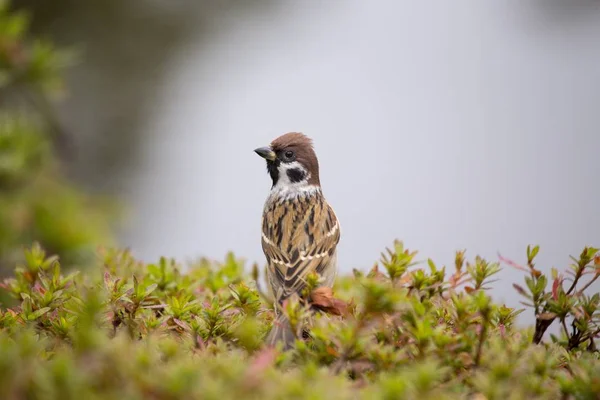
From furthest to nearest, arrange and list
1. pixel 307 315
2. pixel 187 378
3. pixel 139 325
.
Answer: pixel 139 325
pixel 307 315
pixel 187 378

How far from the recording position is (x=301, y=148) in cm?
465

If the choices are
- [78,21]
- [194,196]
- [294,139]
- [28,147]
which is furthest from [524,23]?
[28,147]

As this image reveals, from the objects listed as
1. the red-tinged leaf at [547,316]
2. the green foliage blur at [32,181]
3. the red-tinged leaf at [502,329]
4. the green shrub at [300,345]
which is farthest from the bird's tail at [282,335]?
the green foliage blur at [32,181]

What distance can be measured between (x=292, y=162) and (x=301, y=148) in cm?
11

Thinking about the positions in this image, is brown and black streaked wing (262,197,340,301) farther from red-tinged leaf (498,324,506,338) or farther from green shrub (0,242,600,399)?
red-tinged leaf (498,324,506,338)

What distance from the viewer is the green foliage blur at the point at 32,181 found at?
4.45 metres

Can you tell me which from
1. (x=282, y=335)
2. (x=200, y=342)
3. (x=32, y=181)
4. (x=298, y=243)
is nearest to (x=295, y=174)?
(x=298, y=243)

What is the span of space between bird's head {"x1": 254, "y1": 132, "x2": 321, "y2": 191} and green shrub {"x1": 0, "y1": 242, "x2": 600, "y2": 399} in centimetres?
165

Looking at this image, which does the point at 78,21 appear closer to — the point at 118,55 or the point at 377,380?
the point at 118,55

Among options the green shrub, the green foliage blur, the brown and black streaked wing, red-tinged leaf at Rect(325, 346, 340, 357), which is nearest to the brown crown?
the brown and black streaked wing

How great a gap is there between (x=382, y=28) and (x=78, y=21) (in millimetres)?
5264

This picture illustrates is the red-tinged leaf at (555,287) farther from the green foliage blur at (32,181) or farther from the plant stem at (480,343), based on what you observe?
the green foliage blur at (32,181)

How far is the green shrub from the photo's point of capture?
1.69 m

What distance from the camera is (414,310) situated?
2262 mm
